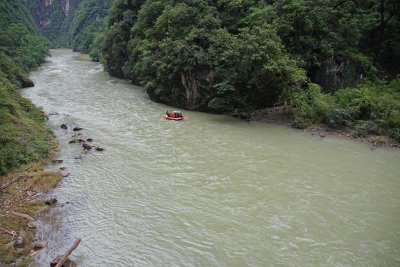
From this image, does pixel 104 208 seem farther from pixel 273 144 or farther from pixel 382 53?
pixel 382 53

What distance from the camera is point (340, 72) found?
27609 millimetres

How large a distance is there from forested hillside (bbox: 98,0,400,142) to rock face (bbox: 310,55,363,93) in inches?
2.8

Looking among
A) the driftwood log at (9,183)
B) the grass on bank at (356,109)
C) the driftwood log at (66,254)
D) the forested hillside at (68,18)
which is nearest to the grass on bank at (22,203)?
the driftwood log at (9,183)

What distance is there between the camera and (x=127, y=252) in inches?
457

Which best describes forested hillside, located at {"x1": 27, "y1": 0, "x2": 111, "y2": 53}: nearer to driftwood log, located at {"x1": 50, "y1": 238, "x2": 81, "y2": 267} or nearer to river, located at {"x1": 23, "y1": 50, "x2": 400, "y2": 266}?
river, located at {"x1": 23, "y1": 50, "x2": 400, "y2": 266}

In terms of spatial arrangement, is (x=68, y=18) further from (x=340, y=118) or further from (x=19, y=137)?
(x=340, y=118)

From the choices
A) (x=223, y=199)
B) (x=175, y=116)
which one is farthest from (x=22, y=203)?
(x=175, y=116)

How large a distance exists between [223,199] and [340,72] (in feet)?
58.0

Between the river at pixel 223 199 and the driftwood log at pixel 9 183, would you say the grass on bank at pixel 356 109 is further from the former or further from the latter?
the driftwood log at pixel 9 183

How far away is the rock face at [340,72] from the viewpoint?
2742 cm

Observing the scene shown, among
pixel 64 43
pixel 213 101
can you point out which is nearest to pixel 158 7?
pixel 213 101

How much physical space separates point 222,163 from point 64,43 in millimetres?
132030

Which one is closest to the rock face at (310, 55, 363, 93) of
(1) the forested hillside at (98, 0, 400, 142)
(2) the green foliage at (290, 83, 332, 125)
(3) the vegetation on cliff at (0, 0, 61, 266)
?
(1) the forested hillside at (98, 0, 400, 142)

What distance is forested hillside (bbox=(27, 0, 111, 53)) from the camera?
11350 centimetres
